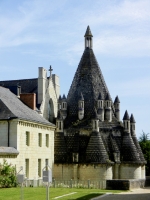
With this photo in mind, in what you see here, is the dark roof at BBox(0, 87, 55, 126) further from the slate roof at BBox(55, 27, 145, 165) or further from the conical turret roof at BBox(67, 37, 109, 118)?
the conical turret roof at BBox(67, 37, 109, 118)

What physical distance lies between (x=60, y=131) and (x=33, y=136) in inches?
352

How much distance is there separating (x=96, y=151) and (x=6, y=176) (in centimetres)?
1412

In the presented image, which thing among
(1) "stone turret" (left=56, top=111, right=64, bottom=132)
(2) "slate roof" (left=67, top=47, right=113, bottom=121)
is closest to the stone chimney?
(1) "stone turret" (left=56, top=111, right=64, bottom=132)

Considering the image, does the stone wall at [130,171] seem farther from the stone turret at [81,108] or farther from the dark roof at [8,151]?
the dark roof at [8,151]

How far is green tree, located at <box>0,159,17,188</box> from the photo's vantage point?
1277 inches

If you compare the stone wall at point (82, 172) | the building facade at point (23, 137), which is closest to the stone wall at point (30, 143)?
the building facade at point (23, 137)

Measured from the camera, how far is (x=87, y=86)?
5097 centimetres

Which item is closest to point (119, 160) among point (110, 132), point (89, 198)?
point (110, 132)

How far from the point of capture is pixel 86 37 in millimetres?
54250

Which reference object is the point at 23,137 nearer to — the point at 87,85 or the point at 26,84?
the point at 87,85

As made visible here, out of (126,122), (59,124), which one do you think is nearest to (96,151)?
(59,124)

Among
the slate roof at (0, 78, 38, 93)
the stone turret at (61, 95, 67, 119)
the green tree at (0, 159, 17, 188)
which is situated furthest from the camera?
the slate roof at (0, 78, 38, 93)

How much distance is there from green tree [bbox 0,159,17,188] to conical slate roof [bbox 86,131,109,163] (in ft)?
41.7

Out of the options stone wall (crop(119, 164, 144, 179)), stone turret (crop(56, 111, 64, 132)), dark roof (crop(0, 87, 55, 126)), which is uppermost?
dark roof (crop(0, 87, 55, 126))
